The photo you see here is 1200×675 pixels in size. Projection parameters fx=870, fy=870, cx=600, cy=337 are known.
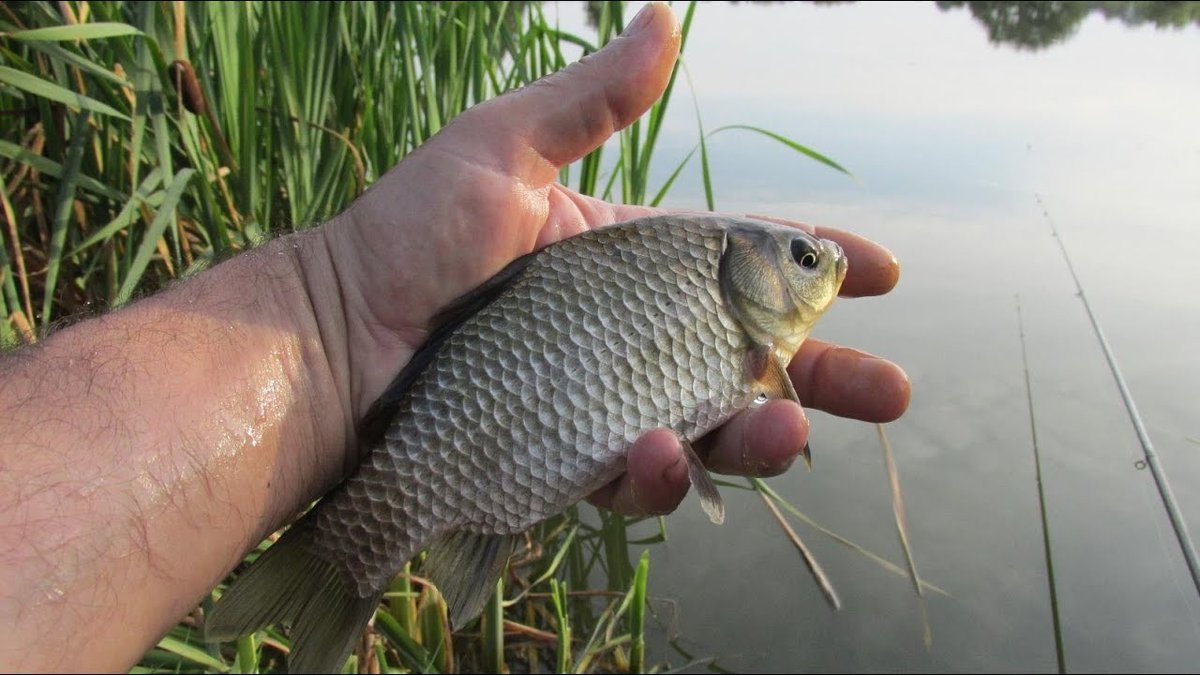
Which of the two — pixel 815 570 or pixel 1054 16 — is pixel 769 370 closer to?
pixel 815 570

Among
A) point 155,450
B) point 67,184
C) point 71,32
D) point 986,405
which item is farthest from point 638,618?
point 986,405

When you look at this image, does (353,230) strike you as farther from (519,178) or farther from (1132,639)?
(1132,639)

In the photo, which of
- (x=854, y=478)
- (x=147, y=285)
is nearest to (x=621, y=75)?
(x=147, y=285)

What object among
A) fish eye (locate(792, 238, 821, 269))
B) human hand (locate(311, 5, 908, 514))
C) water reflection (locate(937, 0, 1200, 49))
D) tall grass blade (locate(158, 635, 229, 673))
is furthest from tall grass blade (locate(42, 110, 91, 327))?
water reflection (locate(937, 0, 1200, 49))

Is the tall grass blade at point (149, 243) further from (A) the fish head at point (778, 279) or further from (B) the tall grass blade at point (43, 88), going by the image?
(A) the fish head at point (778, 279)

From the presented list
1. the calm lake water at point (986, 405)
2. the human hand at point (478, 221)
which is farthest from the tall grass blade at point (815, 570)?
the human hand at point (478, 221)

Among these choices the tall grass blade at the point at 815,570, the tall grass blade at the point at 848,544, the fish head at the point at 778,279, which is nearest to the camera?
the fish head at the point at 778,279

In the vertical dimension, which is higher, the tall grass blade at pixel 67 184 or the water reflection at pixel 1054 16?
the tall grass blade at pixel 67 184

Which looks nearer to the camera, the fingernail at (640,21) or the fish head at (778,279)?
the fish head at (778,279)

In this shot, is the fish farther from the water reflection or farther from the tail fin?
the water reflection
